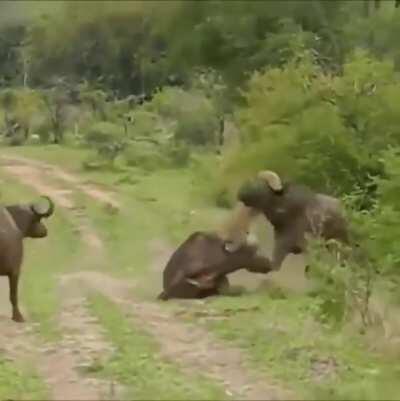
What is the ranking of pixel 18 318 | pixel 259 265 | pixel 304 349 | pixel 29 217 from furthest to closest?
1. pixel 259 265
2. pixel 29 217
3. pixel 18 318
4. pixel 304 349

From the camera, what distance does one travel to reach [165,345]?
993 centimetres

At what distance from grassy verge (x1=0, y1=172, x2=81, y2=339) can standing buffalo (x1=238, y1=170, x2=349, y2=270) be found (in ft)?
9.71

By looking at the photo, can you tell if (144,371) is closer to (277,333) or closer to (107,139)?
(277,333)

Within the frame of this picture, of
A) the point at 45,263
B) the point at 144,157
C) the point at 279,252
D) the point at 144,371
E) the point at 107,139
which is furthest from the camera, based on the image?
the point at 107,139

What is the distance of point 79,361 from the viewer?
9.18 metres

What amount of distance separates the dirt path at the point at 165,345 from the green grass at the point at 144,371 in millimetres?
110

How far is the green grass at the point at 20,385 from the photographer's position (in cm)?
804

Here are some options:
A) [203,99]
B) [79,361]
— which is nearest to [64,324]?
[79,361]

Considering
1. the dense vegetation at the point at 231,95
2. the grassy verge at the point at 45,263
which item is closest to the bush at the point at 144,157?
the dense vegetation at the point at 231,95

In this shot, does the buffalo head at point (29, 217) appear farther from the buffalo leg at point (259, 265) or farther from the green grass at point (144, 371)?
the green grass at point (144, 371)

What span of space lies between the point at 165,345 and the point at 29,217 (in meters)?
4.89

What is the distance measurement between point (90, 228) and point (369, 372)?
49.8ft

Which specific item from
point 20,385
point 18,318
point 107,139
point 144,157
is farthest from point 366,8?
point 20,385

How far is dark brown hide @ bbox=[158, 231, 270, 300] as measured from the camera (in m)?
14.3
